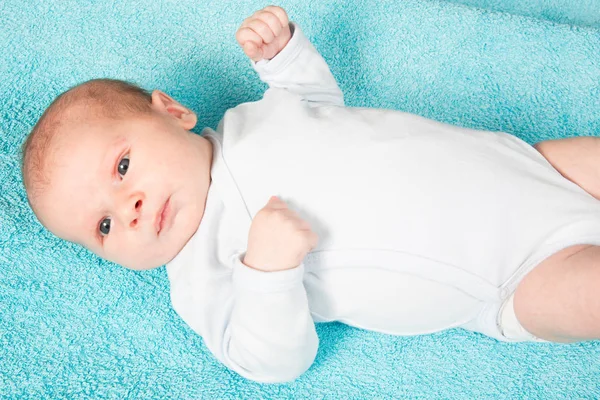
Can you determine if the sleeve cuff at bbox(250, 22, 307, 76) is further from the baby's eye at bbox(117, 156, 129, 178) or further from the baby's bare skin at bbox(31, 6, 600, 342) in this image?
the baby's eye at bbox(117, 156, 129, 178)

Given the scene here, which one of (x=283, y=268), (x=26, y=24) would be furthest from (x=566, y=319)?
(x=26, y=24)

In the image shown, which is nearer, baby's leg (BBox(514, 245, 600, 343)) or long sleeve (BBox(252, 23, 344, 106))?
baby's leg (BBox(514, 245, 600, 343))

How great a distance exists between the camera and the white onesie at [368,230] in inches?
39.3

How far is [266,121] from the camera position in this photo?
1.10 metres

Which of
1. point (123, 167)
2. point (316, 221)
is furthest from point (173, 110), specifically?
point (316, 221)

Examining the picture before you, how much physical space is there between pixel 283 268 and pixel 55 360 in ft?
1.42

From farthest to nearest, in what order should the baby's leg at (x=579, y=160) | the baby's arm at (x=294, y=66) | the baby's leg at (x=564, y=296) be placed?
the baby's arm at (x=294, y=66) < the baby's leg at (x=579, y=160) < the baby's leg at (x=564, y=296)

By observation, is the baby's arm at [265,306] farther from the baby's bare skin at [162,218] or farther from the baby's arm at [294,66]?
the baby's arm at [294,66]

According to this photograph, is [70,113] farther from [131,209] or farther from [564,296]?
[564,296]

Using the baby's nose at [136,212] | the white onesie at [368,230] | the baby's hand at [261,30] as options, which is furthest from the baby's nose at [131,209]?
the baby's hand at [261,30]

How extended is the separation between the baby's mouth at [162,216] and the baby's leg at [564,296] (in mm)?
529

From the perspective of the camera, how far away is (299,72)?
1.25 m

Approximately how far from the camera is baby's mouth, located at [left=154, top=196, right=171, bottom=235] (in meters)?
1.02

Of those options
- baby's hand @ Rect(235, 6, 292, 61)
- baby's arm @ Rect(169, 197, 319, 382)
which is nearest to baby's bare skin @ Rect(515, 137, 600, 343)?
baby's arm @ Rect(169, 197, 319, 382)
